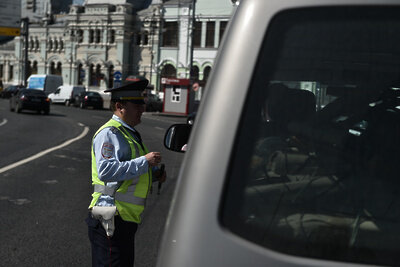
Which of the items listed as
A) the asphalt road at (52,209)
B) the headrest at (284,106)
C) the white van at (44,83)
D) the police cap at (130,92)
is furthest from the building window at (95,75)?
the headrest at (284,106)

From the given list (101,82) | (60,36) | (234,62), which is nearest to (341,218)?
(234,62)

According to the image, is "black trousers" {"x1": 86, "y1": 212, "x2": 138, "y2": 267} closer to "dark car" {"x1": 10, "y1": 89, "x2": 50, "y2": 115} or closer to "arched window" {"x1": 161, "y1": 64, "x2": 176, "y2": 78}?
"dark car" {"x1": 10, "y1": 89, "x2": 50, "y2": 115}

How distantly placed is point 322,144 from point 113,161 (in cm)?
192

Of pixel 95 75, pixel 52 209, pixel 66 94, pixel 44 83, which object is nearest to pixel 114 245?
pixel 52 209

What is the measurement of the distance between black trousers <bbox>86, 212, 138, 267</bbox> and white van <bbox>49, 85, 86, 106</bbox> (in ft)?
164

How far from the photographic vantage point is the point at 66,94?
5328cm

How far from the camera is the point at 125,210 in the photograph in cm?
353

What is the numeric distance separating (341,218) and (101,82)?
68.3 metres

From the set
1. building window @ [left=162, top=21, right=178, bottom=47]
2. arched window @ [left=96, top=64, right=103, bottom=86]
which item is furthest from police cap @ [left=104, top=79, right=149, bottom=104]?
arched window @ [left=96, top=64, right=103, bottom=86]

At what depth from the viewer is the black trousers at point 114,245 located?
3512mm

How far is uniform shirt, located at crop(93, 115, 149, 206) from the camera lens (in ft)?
11.4

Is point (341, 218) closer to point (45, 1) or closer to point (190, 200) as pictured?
point (190, 200)

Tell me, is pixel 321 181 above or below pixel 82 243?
above

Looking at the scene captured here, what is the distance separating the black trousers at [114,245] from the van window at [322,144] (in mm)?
1922
